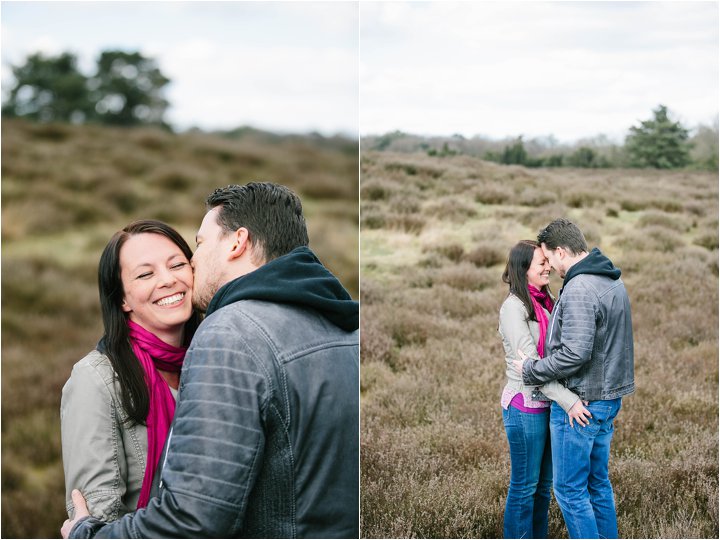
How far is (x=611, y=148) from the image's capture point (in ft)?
12.0

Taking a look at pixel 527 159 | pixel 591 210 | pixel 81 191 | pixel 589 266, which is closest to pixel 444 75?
pixel 527 159

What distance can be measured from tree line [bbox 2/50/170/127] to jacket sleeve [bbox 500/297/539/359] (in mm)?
8185

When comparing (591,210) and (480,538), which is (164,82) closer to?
(591,210)

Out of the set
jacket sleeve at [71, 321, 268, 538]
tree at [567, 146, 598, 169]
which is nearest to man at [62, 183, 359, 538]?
jacket sleeve at [71, 321, 268, 538]

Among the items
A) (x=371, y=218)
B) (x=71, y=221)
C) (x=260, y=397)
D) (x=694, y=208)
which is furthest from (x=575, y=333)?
(x=71, y=221)

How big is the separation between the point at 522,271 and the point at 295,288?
1185 millimetres

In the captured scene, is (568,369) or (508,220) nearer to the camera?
(568,369)

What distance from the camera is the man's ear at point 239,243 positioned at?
1537 millimetres

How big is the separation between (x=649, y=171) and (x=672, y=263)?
52cm

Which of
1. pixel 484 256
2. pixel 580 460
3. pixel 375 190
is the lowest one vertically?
pixel 580 460

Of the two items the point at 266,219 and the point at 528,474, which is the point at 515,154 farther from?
the point at 266,219

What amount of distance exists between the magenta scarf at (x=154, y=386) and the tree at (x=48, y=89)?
322 inches

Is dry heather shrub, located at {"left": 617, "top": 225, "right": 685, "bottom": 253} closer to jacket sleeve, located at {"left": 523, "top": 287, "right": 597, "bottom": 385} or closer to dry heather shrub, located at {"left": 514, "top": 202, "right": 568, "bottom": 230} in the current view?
dry heather shrub, located at {"left": 514, "top": 202, "right": 568, "bottom": 230}

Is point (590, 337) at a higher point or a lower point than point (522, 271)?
→ lower
